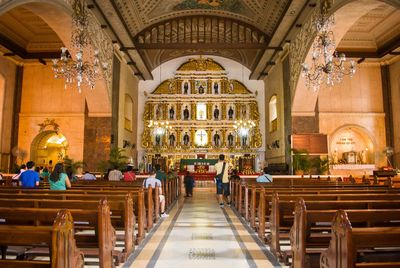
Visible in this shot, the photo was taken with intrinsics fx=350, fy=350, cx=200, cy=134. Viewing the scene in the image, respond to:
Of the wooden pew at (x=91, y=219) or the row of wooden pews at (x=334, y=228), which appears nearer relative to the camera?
the row of wooden pews at (x=334, y=228)

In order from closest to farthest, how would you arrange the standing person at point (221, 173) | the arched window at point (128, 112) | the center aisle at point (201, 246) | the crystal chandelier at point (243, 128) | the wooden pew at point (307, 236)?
the wooden pew at point (307, 236), the center aisle at point (201, 246), the standing person at point (221, 173), the arched window at point (128, 112), the crystal chandelier at point (243, 128)

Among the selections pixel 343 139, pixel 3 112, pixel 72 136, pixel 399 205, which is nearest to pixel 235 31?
pixel 343 139

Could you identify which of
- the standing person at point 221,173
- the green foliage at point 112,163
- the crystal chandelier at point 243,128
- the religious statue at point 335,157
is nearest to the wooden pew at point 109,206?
the standing person at point 221,173

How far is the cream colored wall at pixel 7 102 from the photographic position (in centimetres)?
1645

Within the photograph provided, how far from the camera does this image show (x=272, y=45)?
54.0 feet

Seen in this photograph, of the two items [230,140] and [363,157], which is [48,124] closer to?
[230,140]

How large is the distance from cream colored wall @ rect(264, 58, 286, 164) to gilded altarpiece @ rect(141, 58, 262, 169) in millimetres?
1294

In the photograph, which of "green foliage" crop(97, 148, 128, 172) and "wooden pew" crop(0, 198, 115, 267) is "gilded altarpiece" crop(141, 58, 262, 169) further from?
"wooden pew" crop(0, 198, 115, 267)

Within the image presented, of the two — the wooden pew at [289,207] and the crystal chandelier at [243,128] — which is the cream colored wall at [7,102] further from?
the wooden pew at [289,207]

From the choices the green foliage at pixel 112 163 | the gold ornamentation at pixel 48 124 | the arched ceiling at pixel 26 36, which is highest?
the arched ceiling at pixel 26 36

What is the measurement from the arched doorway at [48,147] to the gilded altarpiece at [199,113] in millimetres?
5139

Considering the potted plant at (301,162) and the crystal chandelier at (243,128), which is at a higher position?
the crystal chandelier at (243,128)

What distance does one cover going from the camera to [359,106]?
17.1m

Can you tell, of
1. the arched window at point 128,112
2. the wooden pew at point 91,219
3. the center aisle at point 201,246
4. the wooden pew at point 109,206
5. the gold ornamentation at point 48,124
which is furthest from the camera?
the arched window at point 128,112
